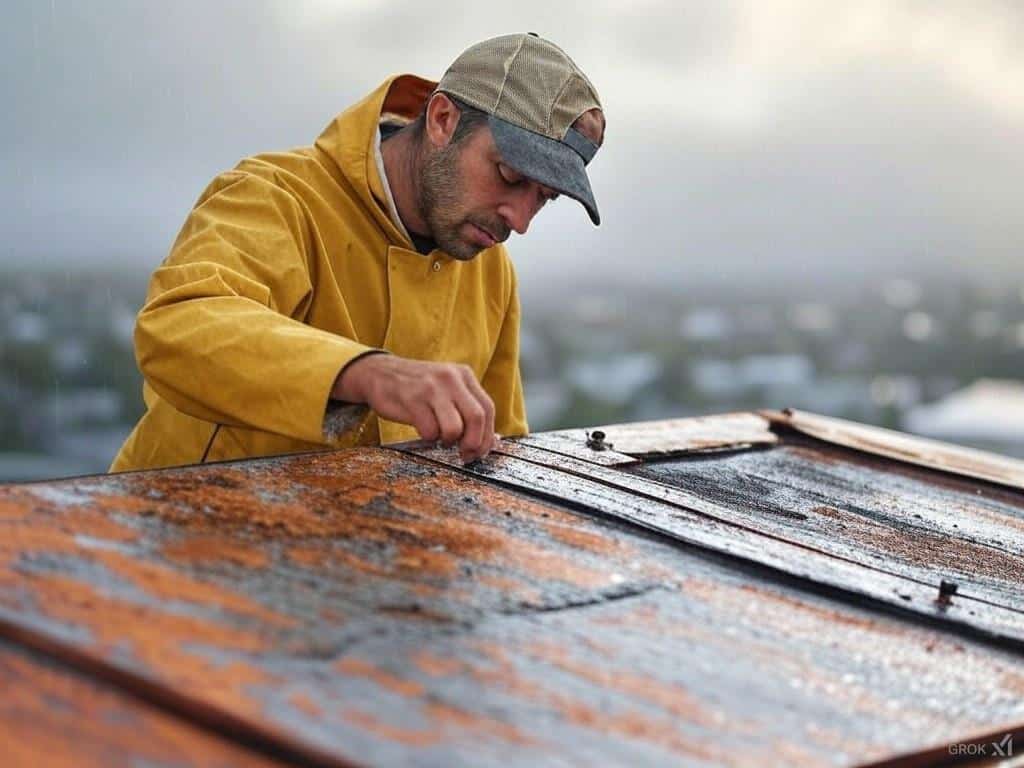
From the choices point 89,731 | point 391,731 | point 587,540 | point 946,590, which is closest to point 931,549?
point 946,590

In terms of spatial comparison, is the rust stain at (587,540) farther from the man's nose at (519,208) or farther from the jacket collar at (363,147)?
the jacket collar at (363,147)

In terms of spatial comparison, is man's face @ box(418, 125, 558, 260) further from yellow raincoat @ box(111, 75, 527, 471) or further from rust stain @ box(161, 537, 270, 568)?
rust stain @ box(161, 537, 270, 568)

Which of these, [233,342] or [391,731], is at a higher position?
[233,342]

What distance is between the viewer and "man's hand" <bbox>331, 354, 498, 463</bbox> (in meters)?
1.35

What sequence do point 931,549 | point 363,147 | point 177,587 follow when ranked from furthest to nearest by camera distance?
point 363,147
point 931,549
point 177,587

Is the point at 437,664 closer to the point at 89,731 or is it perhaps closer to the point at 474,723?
the point at 474,723

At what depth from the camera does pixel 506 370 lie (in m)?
2.51

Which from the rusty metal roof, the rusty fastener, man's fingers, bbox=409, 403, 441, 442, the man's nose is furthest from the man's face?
the rusty fastener

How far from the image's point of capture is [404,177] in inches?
85.1

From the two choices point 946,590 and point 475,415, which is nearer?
point 946,590

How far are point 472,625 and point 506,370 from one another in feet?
5.28

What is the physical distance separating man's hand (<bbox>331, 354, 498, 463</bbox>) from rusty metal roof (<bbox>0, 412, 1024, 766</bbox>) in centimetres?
7

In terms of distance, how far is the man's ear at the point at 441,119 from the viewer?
80.1 inches

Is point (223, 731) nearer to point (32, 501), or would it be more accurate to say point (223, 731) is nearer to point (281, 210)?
point (32, 501)
